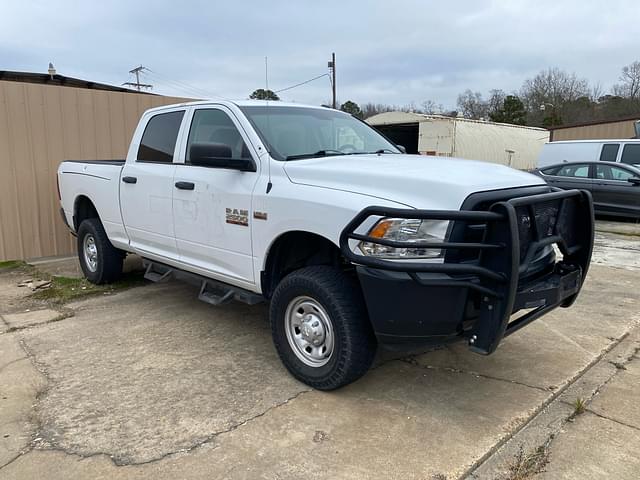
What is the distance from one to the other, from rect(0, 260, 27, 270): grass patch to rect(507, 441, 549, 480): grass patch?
6876mm

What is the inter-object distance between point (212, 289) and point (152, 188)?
1115mm

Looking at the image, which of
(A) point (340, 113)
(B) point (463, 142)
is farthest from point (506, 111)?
(A) point (340, 113)

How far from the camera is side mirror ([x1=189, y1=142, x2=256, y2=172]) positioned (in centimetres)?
366

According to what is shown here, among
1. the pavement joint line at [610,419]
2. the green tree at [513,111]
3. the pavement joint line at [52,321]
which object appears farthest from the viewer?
the green tree at [513,111]

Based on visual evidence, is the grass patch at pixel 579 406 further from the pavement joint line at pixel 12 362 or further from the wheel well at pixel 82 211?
the wheel well at pixel 82 211

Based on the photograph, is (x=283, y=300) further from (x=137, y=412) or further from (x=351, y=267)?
(x=137, y=412)

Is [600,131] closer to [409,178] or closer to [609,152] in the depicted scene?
[609,152]

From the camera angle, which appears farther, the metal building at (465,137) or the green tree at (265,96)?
the metal building at (465,137)

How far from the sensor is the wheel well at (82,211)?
6168 millimetres

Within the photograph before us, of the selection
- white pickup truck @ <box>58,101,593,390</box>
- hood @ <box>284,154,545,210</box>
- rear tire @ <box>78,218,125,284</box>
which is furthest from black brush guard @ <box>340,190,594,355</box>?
rear tire @ <box>78,218,125,284</box>

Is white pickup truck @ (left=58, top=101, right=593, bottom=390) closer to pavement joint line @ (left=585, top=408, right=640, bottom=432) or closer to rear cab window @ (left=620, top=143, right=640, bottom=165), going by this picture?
pavement joint line @ (left=585, top=408, right=640, bottom=432)

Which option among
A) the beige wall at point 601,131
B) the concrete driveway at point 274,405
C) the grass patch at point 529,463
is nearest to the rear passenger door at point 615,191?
the concrete driveway at point 274,405

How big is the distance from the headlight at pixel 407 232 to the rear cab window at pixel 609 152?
39.8 feet

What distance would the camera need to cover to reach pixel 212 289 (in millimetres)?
4488
